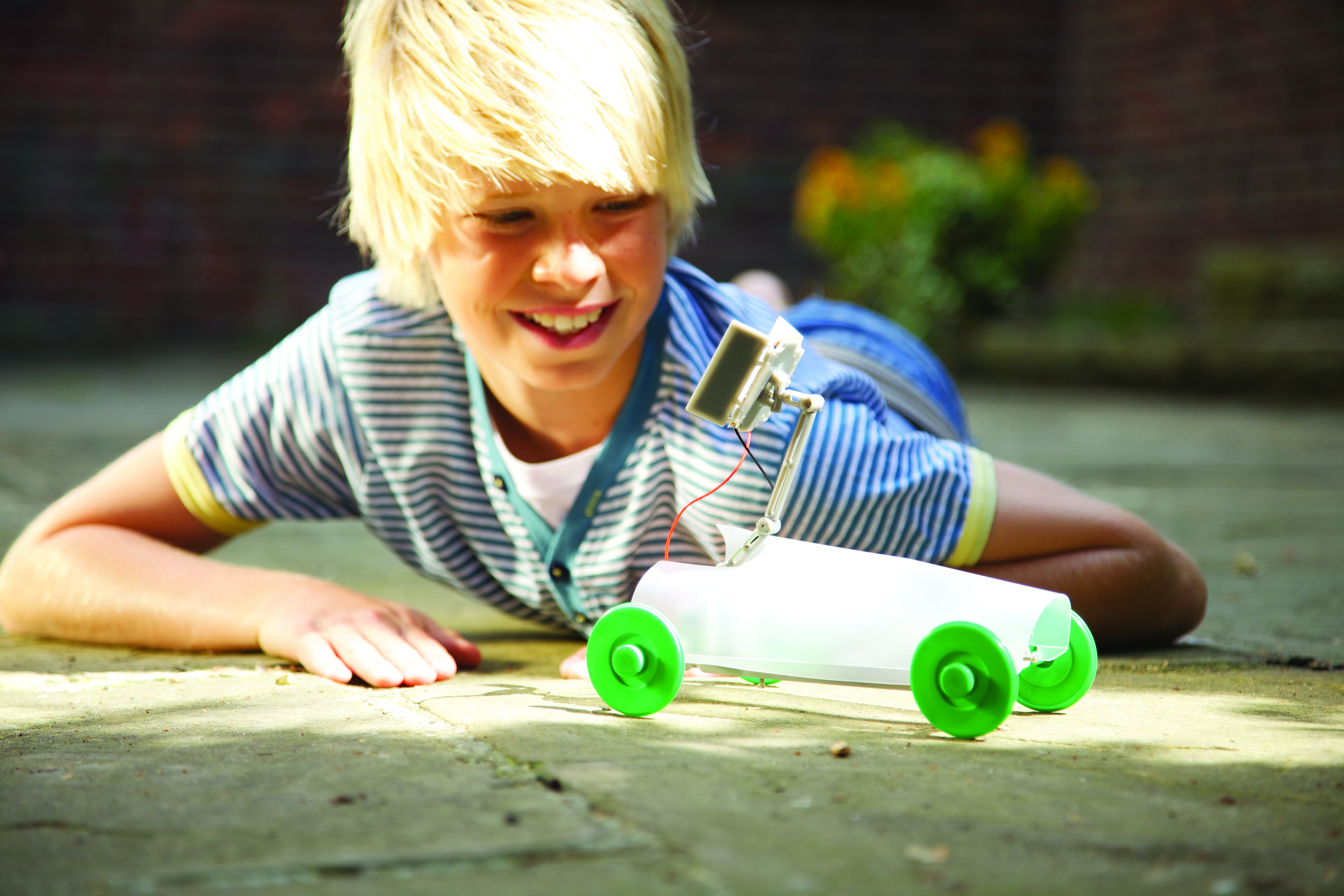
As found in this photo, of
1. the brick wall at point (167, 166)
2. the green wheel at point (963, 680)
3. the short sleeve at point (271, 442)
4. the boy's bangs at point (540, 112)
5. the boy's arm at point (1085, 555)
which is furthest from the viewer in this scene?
the brick wall at point (167, 166)

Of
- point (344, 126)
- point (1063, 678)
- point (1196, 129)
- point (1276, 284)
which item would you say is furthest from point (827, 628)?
point (344, 126)

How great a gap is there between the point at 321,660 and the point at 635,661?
518 millimetres

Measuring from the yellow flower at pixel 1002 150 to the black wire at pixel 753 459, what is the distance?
6.59 m

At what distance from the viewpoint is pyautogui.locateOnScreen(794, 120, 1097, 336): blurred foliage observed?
25.9 feet

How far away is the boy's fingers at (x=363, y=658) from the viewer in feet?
5.42

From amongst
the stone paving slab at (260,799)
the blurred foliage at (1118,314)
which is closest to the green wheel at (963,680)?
the stone paving slab at (260,799)

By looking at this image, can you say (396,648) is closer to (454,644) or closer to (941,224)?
(454,644)

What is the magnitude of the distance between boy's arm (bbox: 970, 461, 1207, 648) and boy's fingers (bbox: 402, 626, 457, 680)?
2.44ft

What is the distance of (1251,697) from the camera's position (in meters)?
1.60

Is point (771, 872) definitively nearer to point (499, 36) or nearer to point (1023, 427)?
point (499, 36)

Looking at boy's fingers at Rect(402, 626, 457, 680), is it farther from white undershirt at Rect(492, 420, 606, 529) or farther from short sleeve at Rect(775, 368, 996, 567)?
short sleeve at Rect(775, 368, 996, 567)

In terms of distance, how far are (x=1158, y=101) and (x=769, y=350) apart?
8.14 metres

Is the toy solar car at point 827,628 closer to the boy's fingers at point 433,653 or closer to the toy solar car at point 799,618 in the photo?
the toy solar car at point 799,618

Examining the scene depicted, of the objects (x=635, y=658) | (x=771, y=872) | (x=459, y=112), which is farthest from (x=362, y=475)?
(x=771, y=872)
